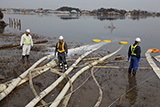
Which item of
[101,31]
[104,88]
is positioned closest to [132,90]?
[104,88]

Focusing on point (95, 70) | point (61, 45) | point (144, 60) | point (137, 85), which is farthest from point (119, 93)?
point (144, 60)

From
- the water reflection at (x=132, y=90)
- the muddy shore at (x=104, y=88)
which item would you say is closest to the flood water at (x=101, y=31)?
the muddy shore at (x=104, y=88)

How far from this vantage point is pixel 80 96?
238 inches

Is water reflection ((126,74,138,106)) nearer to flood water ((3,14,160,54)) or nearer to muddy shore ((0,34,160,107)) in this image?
muddy shore ((0,34,160,107))

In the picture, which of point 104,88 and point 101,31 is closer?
point 104,88

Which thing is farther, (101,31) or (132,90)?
(101,31)

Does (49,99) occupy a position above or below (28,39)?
below

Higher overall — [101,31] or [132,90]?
[101,31]

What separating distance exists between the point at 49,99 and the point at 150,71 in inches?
266

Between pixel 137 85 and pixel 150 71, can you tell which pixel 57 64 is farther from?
pixel 150 71

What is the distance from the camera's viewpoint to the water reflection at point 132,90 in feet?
19.7

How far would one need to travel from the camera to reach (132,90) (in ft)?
22.2

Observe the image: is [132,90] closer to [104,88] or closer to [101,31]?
[104,88]

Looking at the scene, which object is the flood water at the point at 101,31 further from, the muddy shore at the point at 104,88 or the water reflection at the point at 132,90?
the water reflection at the point at 132,90
